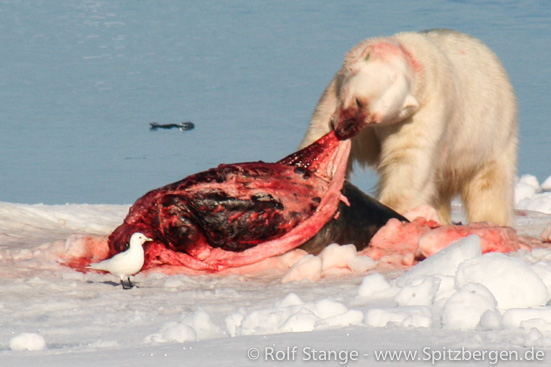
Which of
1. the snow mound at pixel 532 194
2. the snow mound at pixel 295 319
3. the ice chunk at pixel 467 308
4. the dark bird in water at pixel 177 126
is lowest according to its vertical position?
the dark bird in water at pixel 177 126

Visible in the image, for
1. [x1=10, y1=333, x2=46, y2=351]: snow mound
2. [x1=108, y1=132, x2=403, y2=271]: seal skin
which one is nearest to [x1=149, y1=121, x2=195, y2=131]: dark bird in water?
[x1=108, y1=132, x2=403, y2=271]: seal skin

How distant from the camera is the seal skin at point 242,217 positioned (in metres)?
5.24

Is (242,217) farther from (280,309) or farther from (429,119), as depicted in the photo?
(280,309)

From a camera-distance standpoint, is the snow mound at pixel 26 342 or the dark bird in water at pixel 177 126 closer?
the snow mound at pixel 26 342

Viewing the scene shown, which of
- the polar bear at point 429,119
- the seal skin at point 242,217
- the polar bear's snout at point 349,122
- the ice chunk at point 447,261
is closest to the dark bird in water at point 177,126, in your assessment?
the polar bear at point 429,119

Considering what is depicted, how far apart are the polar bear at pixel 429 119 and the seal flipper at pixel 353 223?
0.34m

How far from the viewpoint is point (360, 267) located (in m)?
5.05

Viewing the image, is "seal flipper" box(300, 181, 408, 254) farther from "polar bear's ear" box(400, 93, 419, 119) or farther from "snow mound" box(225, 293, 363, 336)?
"snow mound" box(225, 293, 363, 336)

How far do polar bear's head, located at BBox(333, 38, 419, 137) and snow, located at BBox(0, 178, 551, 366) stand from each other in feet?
2.81

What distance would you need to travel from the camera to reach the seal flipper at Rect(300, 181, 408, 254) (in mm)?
5453

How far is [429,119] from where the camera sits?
602 cm

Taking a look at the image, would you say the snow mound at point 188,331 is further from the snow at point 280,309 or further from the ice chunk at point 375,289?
the ice chunk at point 375,289

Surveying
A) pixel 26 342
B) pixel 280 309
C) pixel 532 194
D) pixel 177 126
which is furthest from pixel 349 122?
pixel 177 126

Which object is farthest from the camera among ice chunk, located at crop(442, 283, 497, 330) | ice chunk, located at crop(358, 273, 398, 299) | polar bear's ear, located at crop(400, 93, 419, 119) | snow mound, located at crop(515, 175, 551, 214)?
snow mound, located at crop(515, 175, 551, 214)
